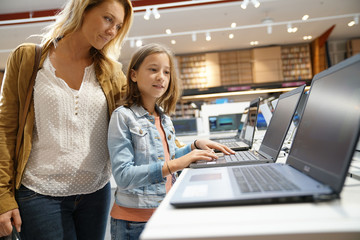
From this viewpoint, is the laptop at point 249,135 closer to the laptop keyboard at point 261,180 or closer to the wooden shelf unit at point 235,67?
the laptop keyboard at point 261,180

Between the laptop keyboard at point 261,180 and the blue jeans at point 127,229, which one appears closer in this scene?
→ the laptop keyboard at point 261,180

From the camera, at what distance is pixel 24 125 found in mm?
1051

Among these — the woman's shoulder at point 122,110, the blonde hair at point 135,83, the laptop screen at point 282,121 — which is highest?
the blonde hair at point 135,83

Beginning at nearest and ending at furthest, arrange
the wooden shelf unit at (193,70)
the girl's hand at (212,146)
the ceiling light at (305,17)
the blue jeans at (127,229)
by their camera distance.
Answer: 1. the blue jeans at (127,229)
2. the girl's hand at (212,146)
3. the ceiling light at (305,17)
4. the wooden shelf unit at (193,70)

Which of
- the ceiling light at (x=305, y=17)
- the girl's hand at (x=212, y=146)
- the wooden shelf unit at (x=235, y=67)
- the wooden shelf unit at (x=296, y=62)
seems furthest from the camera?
the wooden shelf unit at (x=235, y=67)

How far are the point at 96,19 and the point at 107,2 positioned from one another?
0.09 metres

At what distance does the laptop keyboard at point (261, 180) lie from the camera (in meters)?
0.55

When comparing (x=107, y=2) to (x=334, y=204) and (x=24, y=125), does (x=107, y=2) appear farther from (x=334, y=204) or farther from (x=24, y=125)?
(x=334, y=204)

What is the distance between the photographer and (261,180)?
24.9 inches

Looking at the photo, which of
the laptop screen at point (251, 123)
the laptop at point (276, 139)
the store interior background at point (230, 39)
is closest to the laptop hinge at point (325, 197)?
the laptop at point (276, 139)

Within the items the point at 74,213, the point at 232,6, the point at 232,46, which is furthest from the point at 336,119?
the point at 232,46

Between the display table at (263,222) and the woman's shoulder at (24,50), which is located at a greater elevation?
the woman's shoulder at (24,50)

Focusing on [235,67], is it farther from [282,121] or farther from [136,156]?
[136,156]

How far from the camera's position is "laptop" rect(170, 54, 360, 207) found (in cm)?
51
